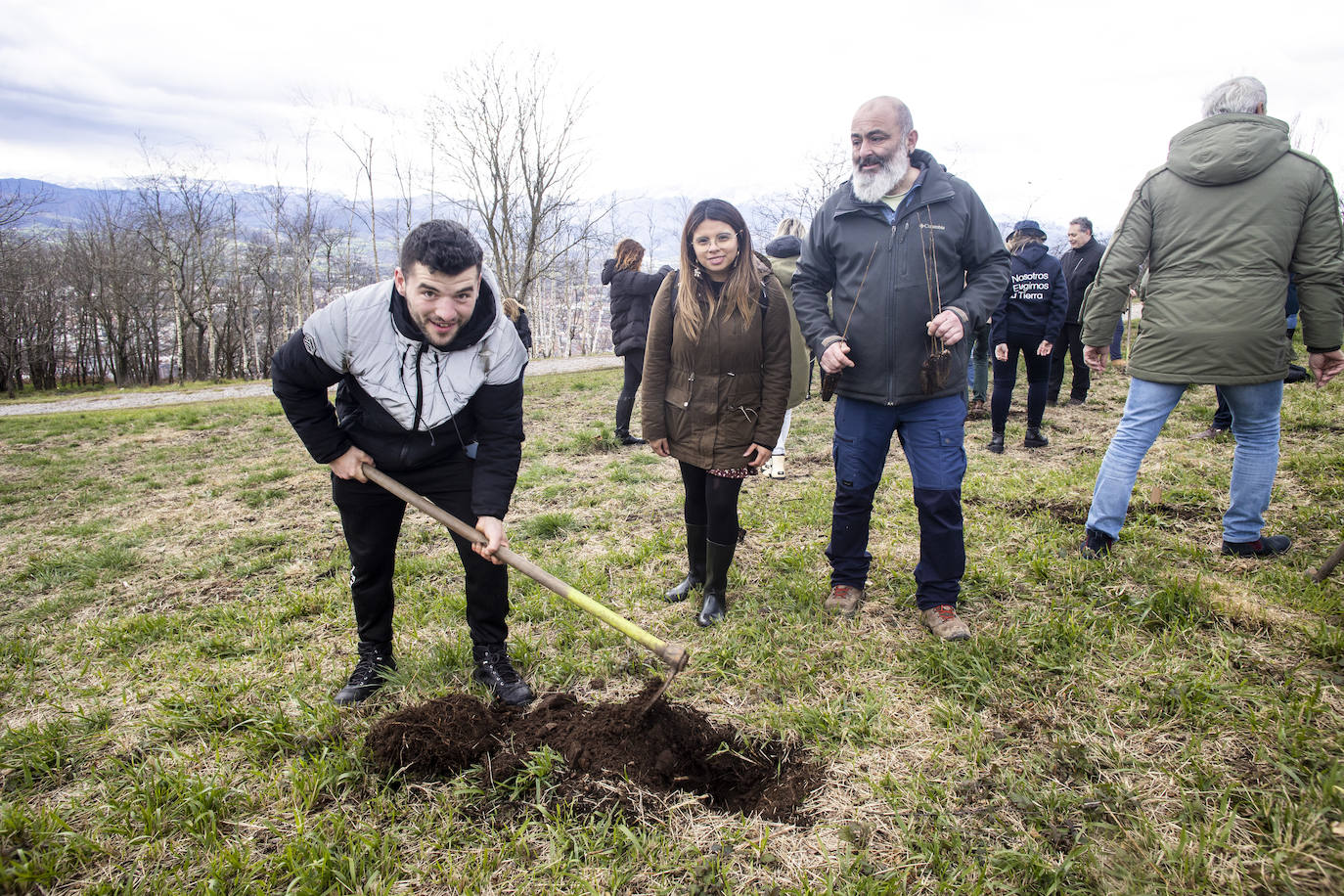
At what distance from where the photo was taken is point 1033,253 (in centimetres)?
657

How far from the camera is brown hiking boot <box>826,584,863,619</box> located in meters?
3.35

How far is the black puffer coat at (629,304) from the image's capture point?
699 centimetres

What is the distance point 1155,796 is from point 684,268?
275 cm

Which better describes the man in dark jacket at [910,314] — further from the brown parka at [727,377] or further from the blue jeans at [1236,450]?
the blue jeans at [1236,450]

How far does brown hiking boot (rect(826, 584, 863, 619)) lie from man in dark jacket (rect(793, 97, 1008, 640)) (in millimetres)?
318

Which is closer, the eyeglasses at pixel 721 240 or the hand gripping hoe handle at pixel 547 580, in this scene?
the hand gripping hoe handle at pixel 547 580

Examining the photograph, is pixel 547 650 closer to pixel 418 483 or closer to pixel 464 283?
pixel 418 483

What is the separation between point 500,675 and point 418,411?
125cm

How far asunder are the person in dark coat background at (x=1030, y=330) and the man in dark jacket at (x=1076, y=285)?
A: 1.13m

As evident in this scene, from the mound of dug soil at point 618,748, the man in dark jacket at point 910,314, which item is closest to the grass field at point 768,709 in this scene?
the mound of dug soil at point 618,748

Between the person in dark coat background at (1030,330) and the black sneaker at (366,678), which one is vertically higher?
the person in dark coat background at (1030,330)

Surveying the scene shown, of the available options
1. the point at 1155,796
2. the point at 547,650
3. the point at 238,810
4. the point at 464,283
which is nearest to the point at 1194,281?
the point at 1155,796

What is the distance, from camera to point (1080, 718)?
2451mm

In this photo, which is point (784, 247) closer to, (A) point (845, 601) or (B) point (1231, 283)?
(B) point (1231, 283)
